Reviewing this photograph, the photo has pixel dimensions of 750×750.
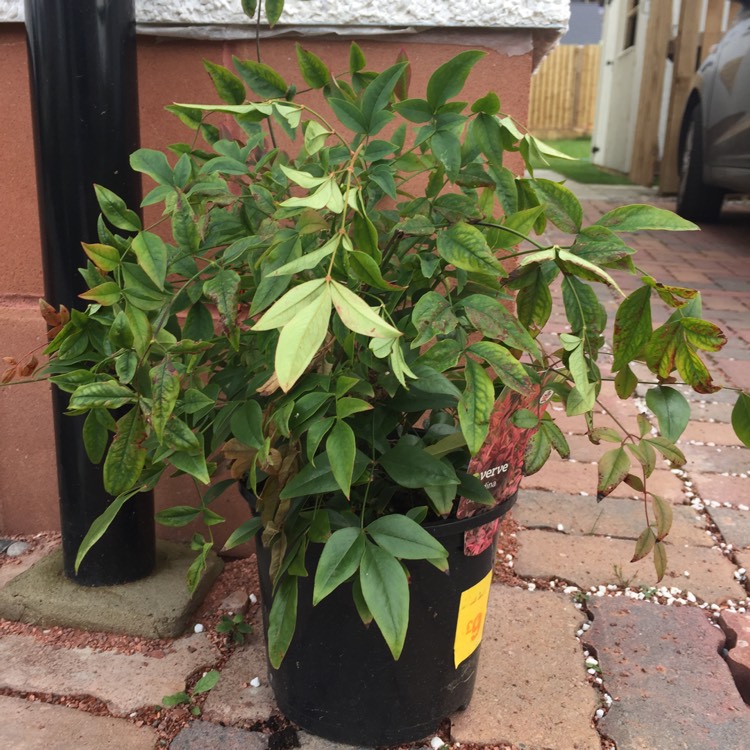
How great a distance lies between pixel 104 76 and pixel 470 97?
712 mm

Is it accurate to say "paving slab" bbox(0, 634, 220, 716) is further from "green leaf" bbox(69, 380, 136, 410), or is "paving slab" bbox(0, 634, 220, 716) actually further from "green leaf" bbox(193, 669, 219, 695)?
"green leaf" bbox(69, 380, 136, 410)

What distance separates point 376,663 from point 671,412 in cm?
58

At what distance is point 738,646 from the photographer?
62.8 inches

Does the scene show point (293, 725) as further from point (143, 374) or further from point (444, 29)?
point (444, 29)

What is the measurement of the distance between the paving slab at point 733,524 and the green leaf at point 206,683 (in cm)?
125

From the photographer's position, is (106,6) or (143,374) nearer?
(143,374)

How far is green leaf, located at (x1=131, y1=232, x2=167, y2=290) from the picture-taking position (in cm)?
102

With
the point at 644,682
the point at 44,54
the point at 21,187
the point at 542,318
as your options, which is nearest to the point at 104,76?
the point at 44,54

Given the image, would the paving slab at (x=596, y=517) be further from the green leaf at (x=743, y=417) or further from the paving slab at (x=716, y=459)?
the green leaf at (x=743, y=417)

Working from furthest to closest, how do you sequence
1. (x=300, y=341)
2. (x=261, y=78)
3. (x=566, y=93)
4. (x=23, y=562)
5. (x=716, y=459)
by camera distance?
(x=566, y=93) < (x=716, y=459) < (x=23, y=562) < (x=261, y=78) < (x=300, y=341)

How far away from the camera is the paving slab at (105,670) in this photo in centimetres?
148

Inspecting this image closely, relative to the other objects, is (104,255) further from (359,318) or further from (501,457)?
(501,457)

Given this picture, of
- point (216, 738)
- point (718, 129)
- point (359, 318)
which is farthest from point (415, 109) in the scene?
point (718, 129)

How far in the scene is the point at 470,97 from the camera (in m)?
1.72
